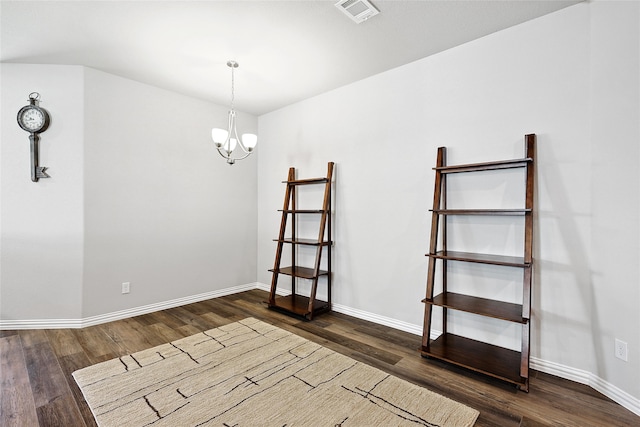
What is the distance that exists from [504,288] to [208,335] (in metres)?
2.59

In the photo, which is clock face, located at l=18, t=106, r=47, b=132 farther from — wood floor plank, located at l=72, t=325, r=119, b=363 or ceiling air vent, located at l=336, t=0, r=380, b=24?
ceiling air vent, located at l=336, t=0, r=380, b=24

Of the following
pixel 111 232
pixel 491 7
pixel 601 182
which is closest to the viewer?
pixel 601 182

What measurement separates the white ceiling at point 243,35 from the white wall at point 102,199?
338 mm

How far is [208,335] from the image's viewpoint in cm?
284

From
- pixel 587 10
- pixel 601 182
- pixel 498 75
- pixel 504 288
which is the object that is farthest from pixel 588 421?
pixel 587 10


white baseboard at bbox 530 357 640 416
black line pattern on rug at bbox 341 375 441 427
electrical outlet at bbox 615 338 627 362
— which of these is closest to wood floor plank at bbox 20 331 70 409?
black line pattern on rug at bbox 341 375 441 427

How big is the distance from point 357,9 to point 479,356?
2.69m

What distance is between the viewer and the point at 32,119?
2926mm

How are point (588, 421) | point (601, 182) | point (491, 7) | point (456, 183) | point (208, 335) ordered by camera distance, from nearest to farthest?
point (588, 421) → point (601, 182) → point (491, 7) → point (456, 183) → point (208, 335)

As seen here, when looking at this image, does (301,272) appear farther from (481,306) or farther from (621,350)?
(621,350)

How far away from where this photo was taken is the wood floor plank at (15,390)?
66.5 inches

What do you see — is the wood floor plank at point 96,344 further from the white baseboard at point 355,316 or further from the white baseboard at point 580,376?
the white baseboard at point 580,376

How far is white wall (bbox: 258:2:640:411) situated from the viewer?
74.9 inches

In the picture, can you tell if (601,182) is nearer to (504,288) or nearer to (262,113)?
(504,288)
